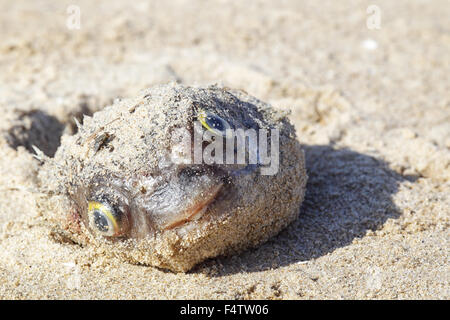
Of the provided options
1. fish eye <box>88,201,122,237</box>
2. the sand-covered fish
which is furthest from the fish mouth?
fish eye <box>88,201,122,237</box>

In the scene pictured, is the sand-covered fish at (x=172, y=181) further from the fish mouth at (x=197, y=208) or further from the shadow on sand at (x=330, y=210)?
the shadow on sand at (x=330, y=210)

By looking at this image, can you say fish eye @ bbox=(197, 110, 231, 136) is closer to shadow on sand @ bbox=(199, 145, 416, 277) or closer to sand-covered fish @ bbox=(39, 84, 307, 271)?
sand-covered fish @ bbox=(39, 84, 307, 271)

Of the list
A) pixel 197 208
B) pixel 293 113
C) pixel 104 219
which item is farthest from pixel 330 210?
pixel 104 219

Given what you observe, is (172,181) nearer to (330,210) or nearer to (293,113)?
(330,210)

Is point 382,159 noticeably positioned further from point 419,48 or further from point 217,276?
point 419,48

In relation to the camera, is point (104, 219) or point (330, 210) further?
point (330, 210)
